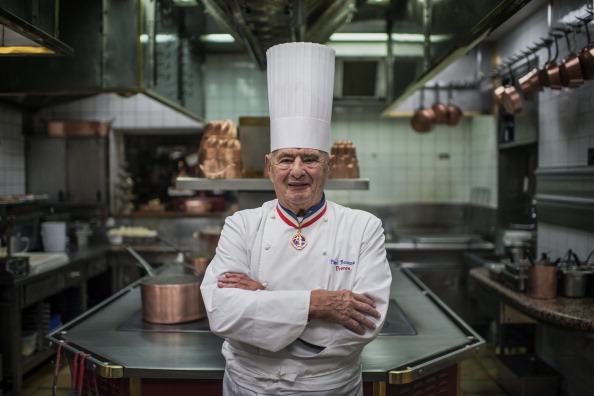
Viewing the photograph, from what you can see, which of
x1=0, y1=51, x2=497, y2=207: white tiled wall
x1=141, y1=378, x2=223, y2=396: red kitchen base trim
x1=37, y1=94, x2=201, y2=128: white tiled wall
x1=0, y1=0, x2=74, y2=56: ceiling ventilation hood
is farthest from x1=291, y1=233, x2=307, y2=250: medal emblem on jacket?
x1=37, y1=94, x2=201, y2=128: white tiled wall

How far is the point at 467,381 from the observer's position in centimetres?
379

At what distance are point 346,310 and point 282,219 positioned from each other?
0.40 metres

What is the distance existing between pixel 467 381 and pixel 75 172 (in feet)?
15.1

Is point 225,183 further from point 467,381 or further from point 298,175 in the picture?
point 467,381

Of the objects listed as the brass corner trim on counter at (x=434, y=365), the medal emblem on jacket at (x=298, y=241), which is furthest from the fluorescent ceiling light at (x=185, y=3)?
the brass corner trim on counter at (x=434, y=365)

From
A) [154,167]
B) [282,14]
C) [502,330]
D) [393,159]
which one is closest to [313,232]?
[282,14]

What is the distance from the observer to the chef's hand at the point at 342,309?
1.50m

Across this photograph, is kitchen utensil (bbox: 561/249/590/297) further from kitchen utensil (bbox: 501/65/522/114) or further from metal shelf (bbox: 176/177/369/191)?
metal shelf (bbox: 176/177/369/191)

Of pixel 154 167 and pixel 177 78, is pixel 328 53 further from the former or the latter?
pixel 154 167

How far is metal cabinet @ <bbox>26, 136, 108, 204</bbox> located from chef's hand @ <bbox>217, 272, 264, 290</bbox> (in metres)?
4.51

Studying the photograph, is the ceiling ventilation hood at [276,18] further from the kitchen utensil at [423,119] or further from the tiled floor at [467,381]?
the tiled floor at [467,381]

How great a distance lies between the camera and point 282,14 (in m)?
2.43

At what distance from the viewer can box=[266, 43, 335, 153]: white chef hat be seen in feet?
5.51

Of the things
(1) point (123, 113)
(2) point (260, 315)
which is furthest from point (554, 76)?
(1) point (123, 113)
